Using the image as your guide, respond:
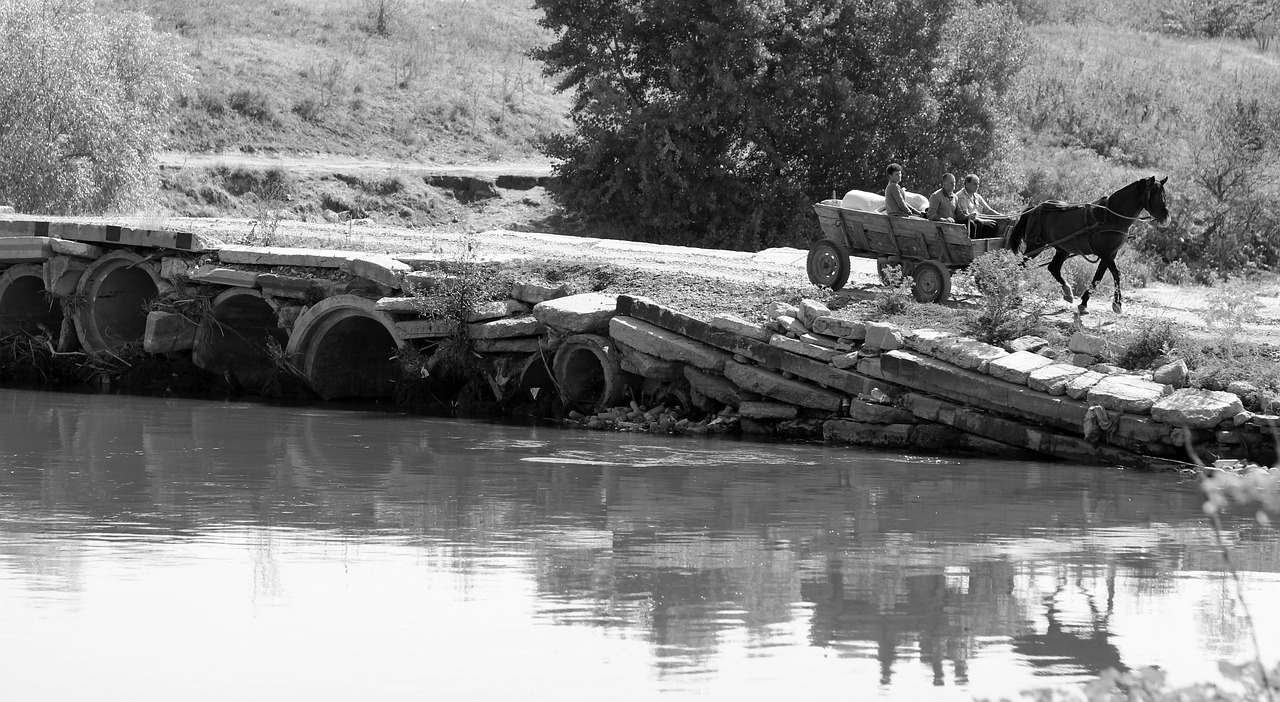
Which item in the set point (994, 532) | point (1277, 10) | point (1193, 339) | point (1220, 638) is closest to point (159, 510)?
point (994, 532)

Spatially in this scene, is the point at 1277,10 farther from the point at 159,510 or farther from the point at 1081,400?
the point at 159,510

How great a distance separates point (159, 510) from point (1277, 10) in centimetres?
5343

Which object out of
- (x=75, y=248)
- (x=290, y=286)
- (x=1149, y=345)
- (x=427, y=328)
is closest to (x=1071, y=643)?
(x=1149, y=345)

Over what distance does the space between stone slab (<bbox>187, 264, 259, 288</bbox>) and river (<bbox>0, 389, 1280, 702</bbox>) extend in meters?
5.24

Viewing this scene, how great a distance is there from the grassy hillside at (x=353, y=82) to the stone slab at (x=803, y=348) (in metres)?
24.3

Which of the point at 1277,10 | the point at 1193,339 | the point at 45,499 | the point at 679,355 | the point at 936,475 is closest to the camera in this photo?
the point at 45,499

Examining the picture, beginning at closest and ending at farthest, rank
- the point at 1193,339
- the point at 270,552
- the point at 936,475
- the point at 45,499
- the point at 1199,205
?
the point at 270,552 < the point at 45,499 < the point at 936,475 < the point at 1193,339 < the point at 1199,205

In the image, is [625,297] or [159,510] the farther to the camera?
[625,297]

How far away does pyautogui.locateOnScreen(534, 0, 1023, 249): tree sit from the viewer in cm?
2855

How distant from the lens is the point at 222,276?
2038cm

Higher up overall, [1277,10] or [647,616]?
[1277,10]

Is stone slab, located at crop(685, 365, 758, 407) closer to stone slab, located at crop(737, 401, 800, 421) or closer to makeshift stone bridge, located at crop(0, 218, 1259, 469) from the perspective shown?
makeshift stone bridge, located at crop(0, 218, 1259, 469)

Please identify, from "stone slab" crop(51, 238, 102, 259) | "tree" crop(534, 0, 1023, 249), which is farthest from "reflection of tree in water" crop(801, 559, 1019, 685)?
"tree" crop(534, 0, 1023, 249)

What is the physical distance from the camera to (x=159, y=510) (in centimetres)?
1158
